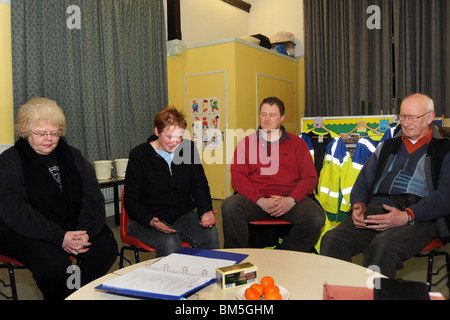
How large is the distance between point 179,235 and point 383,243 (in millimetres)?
1106

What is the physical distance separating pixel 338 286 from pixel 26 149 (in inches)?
63.1

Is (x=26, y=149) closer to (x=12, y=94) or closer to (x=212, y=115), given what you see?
(x=12, y=94)

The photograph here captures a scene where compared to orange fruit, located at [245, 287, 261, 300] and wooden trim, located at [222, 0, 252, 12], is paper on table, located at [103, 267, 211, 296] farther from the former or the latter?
wooden trim, located at [222, 0, 252, 12]

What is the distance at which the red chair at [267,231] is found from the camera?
2348 millimetres

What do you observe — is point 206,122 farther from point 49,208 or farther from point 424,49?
point 49,208

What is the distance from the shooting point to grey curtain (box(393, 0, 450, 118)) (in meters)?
5.36

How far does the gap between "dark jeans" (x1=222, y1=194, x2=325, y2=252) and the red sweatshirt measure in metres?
0.11

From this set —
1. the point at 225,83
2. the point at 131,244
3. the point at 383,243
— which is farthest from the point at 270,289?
the point at 225,83

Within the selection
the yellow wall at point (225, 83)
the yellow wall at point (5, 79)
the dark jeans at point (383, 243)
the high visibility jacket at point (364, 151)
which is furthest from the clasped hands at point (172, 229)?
the yellow wall at point (225, 83)

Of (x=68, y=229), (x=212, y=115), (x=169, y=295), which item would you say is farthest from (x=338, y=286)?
Result: (x=212, y=115)

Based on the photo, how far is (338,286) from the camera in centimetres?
120

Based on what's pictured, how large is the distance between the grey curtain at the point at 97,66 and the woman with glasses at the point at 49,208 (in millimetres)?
1974

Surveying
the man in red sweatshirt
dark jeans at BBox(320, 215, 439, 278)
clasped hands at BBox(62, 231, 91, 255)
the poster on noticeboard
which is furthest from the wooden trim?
clasped hands at BBox(62, 231, 91, 255)

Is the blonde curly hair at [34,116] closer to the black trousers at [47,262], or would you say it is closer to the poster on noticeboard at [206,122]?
the black trousers at [47,262]
